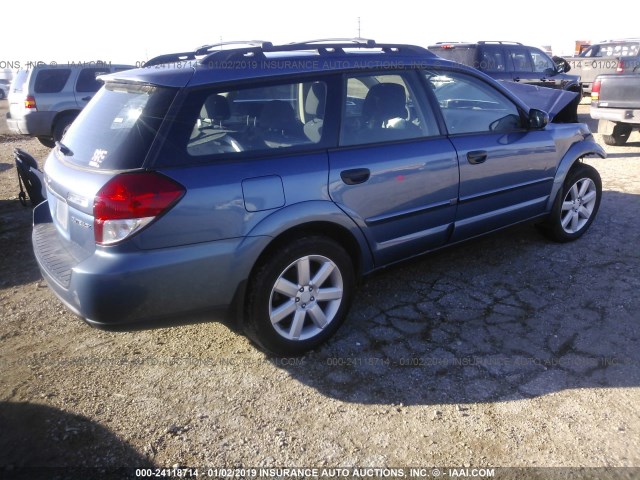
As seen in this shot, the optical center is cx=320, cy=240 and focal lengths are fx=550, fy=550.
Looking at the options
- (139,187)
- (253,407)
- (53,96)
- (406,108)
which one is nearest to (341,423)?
(253,407)

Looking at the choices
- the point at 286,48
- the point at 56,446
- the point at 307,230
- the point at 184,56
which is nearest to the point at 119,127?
the point at 184,56

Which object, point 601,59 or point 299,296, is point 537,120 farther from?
point 601,59

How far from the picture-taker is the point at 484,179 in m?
3.95

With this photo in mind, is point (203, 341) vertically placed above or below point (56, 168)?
below

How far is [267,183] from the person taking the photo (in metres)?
2.88

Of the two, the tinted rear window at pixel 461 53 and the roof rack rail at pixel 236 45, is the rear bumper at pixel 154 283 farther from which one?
the tinted rear window at pixel 461 53

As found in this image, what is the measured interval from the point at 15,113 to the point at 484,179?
10.0 meters

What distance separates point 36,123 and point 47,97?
0.55 metres

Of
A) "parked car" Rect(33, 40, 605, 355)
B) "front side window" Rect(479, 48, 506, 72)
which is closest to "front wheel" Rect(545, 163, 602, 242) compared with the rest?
"parked car" Rect(33, 40, 605, 355)

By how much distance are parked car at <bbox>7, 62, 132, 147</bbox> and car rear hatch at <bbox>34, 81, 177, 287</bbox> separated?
26.4 feet

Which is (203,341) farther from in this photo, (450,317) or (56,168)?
(450,317)

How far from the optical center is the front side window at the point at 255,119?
2812mm

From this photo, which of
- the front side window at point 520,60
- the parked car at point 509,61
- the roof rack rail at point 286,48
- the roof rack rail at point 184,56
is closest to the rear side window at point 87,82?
the parked car at point 509,61

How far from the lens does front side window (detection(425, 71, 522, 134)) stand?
12.6 feet
